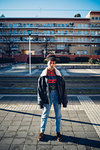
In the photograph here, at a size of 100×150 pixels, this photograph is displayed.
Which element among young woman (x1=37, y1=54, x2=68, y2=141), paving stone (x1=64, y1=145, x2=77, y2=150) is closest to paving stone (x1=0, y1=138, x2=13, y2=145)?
young woman (x1=37, y1=54, x2=68, y2=141)

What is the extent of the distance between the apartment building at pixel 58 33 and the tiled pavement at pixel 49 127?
143 feet

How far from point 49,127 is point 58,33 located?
47.8 meters

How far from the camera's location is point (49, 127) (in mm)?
4102

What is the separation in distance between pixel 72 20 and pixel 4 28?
23.9 m

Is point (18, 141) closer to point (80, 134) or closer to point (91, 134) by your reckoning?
point (80, 134)

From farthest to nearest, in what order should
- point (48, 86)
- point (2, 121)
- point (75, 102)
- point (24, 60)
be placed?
point (24, 60) → point (75, 102) → point (2, 121) → point (48, 86)

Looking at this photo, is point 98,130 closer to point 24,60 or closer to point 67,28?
point 24,60

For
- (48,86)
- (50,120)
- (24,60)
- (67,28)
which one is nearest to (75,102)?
(50,120)

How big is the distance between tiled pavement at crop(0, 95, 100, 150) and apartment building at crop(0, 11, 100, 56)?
1719 inches

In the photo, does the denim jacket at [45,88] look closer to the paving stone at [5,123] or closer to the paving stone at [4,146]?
the paving stone at [4,146]

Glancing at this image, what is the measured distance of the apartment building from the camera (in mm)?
48219

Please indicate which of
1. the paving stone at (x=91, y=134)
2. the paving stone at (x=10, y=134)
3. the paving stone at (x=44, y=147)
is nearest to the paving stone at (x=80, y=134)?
the paving stone at (x=91, y=134)

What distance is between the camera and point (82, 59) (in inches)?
1382

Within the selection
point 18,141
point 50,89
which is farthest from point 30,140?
point 50,89
